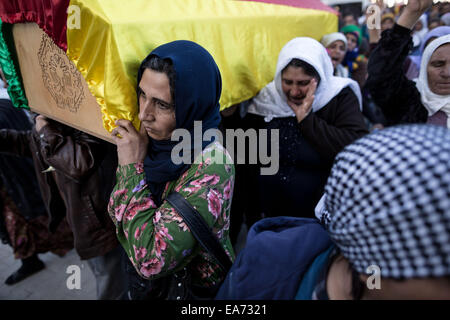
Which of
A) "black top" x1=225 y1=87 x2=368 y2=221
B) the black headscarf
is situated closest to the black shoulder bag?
the black headscarf

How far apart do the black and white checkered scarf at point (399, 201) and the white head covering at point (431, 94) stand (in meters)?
1.05

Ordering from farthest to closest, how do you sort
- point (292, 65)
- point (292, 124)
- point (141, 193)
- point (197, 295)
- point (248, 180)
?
1. point (248, 180)
2. point (292, 124)
3. point (292, 65)
4. point (197, 295)
5. point (141, 193)

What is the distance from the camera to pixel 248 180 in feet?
7.30

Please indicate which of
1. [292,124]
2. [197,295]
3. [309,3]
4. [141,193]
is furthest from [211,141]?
[309,3]

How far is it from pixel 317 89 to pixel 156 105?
1122mm

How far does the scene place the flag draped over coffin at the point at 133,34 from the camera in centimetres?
96

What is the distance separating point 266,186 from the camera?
1.94 meters

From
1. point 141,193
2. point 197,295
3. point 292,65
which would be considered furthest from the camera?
point 292,65

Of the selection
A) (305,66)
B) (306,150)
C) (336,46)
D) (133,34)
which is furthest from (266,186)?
(336,46)

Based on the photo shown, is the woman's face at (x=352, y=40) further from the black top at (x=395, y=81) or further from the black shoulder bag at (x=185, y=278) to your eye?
the black shoulder bag at (x=185, y=278)

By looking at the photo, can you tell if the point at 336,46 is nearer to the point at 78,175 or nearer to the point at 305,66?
the point at 305,66

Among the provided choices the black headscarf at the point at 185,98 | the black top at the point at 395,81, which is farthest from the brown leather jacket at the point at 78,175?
the black top at the point at 395,81
